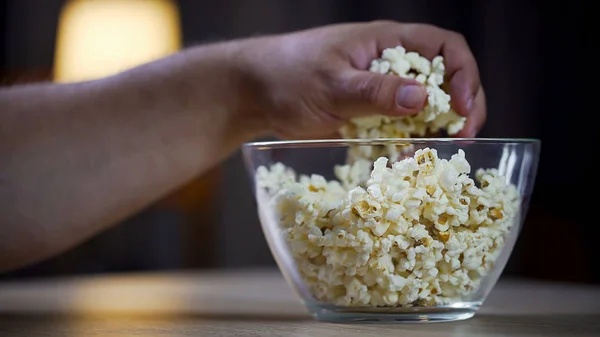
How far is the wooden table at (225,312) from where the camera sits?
34.5 inches

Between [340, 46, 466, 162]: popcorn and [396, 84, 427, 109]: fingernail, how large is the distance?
0.02 m

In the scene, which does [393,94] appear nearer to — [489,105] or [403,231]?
[403,231]

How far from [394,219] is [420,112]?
17 cm

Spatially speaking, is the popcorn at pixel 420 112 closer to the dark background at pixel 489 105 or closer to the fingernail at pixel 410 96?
the fingernail at pixel 410 96

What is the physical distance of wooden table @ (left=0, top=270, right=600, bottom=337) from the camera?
88 cm

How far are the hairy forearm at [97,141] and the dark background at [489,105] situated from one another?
21 centimetres

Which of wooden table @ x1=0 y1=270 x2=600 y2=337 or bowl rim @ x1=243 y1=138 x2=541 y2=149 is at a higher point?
bowl rim @ x1=243 y1=138 x2=541 y2=149

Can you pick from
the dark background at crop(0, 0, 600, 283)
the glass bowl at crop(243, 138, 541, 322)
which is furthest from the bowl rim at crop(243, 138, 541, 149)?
the dark background at crop(0, 0, 600, 283)

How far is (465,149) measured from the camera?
0.88 metres

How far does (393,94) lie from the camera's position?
93cm

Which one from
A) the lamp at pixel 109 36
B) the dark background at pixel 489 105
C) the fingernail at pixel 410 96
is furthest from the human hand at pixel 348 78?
the lamp at pixel 109 36

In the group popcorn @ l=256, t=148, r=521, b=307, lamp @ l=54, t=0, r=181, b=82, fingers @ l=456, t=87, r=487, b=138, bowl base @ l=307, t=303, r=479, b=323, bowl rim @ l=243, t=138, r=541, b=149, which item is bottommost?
bowl base @ l=307, t=303, r=479, b=323

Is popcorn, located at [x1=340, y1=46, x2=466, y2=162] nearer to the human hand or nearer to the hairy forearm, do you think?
the human hand

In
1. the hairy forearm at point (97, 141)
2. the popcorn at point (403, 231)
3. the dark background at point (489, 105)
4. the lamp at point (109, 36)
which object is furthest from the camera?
the lamp at point (109, 36)
